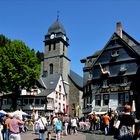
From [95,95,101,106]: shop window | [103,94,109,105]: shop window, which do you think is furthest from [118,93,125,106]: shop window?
[95,95,101,106]: shop window

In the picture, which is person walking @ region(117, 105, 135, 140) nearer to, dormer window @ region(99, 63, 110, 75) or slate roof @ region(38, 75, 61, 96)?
dormer window @ region(99, 63, 110, 75)

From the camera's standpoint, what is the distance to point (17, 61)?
194 feet

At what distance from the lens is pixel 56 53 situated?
81.7 metres

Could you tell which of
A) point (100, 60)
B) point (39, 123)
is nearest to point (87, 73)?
point (100, 60)

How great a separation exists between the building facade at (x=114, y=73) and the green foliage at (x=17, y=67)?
33.8 ft

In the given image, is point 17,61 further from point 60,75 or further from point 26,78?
point 60,75

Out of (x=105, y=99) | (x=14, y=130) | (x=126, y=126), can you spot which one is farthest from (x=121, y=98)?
(x=126, y=126)

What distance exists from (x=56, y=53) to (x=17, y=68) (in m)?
23.6

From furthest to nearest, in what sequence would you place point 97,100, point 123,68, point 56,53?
point 56,53
point 97,100
point 123,68

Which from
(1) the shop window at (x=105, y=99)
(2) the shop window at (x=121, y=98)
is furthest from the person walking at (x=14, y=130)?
(1) the shop window at (x=105, y=99)

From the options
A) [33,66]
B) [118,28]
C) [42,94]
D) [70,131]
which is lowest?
[70,131]

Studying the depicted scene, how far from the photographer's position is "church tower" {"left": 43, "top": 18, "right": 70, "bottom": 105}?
79188 millimetres

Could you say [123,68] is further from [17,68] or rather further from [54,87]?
[54,87]

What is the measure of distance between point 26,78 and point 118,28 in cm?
1650
